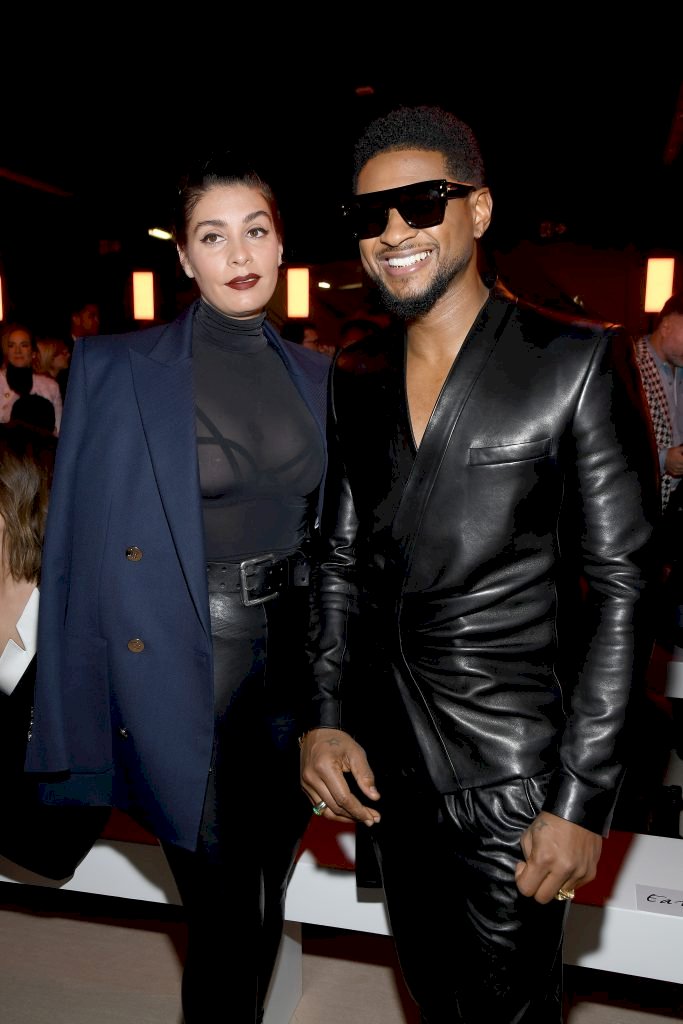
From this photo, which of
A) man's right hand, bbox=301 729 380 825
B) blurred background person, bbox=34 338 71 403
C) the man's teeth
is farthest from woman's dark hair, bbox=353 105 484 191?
blurred background person, bbox=34 338 71 403

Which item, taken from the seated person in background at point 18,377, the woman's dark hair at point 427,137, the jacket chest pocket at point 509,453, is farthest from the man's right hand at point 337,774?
the seated person in background at point 18,377

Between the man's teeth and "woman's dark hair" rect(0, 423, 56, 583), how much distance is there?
1242 mm

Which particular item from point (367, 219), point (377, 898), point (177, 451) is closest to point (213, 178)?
point (367, 219)

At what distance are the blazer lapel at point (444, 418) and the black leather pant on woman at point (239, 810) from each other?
1.34 ft

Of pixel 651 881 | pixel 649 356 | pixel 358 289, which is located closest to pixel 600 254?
pixel 358 289

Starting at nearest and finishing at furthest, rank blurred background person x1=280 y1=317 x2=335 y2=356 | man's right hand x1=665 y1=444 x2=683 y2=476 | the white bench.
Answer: the white bench → man's right hand x1=665 y1=444 x2=683 y2=476 → blurred background person x1=280 y1=317 x2=335 y2=356

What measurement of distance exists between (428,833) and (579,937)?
0.84m

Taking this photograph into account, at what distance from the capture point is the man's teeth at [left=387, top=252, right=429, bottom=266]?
1.37 meters

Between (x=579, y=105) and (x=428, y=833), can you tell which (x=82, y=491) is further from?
(x=579, y=105)

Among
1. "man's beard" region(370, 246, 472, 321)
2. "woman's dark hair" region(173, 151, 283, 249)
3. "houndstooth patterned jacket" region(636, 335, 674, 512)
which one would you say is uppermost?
"woman's dark hair" region(173, 151, 283, 249)

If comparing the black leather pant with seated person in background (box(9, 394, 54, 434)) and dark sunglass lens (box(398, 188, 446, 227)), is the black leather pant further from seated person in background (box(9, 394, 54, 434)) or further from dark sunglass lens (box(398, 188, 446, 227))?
seated person in background (box(9, 394, 54, 434))

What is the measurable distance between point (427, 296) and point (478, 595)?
0.47 m

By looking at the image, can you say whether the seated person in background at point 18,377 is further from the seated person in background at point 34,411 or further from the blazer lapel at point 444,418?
the blazer lapel at point 444,418

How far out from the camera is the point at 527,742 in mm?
1319
